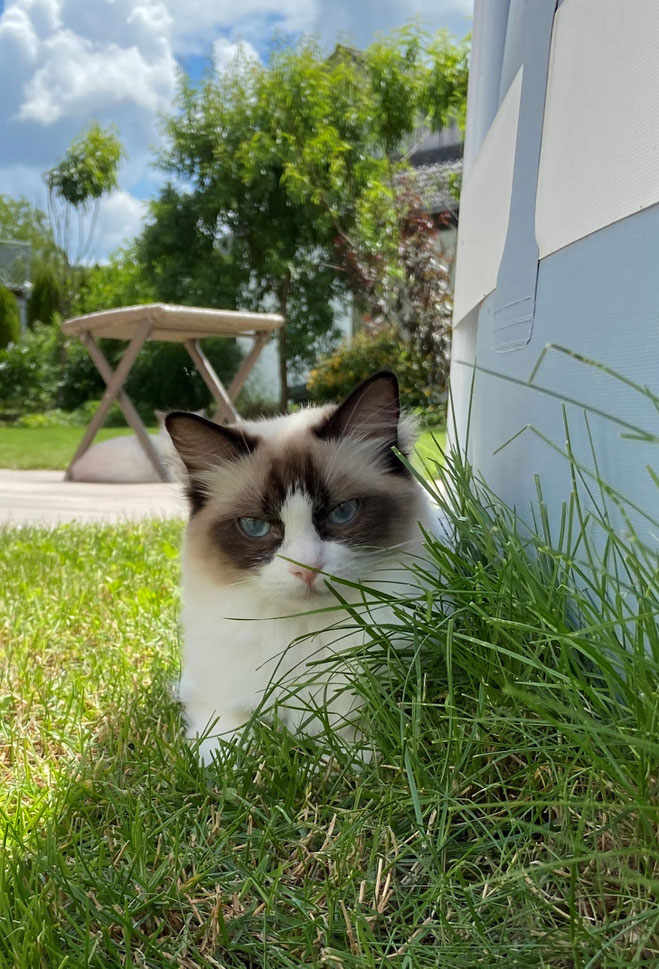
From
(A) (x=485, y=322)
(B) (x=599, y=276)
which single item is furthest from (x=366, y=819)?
(A) (x=485, y=322)

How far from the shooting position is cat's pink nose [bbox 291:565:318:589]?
1.27m

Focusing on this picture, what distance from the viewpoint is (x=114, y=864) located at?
3.40 ft

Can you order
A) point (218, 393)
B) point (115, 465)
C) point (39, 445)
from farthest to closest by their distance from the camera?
point (39, 445)
point (115, 465)
point (218, 393)

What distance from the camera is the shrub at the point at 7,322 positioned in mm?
15602

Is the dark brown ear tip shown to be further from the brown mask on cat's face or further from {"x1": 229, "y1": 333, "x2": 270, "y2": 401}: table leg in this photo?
{"x1": 229, "y1": 333, "x2": 270, "y2": 401}: table leg

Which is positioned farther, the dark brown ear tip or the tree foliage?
the tree foliage

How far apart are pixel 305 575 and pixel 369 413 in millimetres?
383

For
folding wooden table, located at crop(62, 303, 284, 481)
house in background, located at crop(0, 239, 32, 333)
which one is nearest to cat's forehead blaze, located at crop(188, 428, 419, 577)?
folding wooden table, located at crop(62, 303, 284, 481)

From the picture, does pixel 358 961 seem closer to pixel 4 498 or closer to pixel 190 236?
pixel 4 498

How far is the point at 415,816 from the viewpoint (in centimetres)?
98

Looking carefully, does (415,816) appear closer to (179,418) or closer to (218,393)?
(179,418)

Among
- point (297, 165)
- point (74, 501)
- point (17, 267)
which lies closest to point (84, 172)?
point (17, 267)

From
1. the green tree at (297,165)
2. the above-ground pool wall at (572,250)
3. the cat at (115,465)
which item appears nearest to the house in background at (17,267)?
the green tree at (297,165)

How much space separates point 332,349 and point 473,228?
9.30 meters
